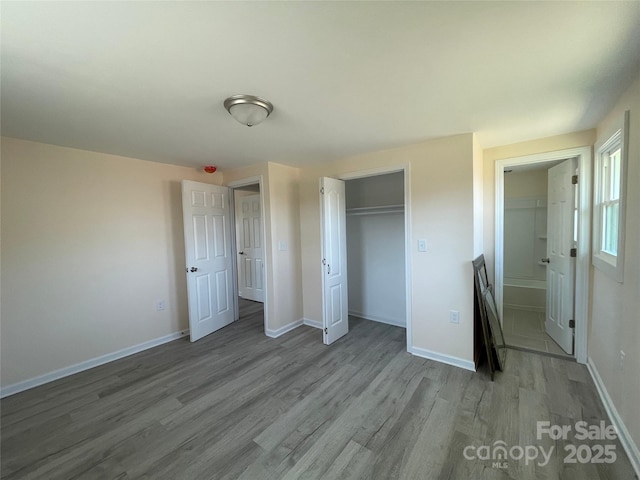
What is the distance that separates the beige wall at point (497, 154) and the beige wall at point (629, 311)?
0.49 metres

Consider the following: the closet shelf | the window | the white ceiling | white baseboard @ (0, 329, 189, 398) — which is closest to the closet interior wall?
the closet shelf

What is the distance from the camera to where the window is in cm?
198

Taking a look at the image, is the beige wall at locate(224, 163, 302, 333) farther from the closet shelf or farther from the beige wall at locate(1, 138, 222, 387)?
the beige wall at locate(1, 138, 222, 387)

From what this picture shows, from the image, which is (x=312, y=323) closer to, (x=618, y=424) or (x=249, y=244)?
(x=249, y=244)

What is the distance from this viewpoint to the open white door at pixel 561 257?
105 inches

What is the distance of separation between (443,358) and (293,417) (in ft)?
5.31

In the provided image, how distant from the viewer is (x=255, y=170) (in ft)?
11.6

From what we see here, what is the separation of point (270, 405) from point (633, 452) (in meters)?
2.28

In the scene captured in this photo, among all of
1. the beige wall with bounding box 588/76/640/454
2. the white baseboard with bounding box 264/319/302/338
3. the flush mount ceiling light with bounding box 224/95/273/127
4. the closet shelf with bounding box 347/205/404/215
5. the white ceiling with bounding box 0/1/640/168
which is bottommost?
the white baseboard with bounding box 264/319/302/338

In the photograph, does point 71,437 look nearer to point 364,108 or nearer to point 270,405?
point 270,405

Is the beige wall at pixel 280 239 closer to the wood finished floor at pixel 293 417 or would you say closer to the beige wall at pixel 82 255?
the wood finished floor at pixel 293 417

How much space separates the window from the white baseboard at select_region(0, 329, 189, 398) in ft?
14.4

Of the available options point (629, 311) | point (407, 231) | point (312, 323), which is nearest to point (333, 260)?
point (407, 231)

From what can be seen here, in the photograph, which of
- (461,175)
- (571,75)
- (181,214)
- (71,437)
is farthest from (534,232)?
(71,437)
